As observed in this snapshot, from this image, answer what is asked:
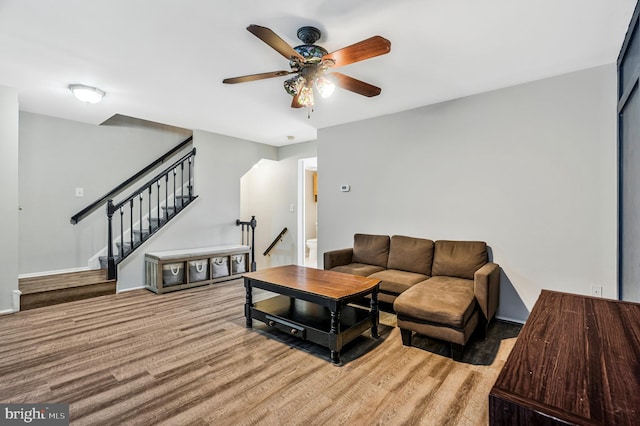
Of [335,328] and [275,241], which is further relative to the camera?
[275,241]

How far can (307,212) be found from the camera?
648 cm

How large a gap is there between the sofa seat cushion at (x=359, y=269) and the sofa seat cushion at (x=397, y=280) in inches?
4.1

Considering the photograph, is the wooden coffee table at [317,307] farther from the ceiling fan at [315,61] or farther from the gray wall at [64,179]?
the gray wall at [64,179]

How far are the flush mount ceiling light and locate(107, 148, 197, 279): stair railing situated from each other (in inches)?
58.0

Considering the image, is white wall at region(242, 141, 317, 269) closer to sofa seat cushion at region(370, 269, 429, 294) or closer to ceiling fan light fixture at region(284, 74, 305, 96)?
sofa seat cushion at region(370, 269, 429, 294)

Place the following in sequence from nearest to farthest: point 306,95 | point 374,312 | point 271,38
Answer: point 271,38, point 306,95, point 374,312

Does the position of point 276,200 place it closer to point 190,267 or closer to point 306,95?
point 190,267

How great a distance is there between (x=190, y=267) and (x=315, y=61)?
349 centimetres

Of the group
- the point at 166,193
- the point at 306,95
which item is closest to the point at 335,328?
the point at 306,95

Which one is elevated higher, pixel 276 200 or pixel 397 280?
pixel 276 200

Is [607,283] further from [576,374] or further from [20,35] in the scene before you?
[20,35]

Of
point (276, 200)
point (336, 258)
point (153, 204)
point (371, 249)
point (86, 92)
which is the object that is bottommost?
point (336, 258)

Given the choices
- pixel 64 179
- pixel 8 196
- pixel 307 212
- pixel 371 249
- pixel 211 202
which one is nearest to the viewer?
pixel 8 196

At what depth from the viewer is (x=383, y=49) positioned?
1.97 metres
